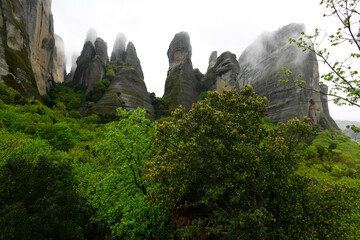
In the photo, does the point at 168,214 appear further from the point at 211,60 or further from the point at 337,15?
the point at 211,60

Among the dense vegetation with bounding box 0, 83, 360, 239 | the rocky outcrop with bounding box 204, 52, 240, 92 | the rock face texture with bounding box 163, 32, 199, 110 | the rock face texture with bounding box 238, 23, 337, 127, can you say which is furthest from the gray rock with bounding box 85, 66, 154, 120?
the rock face texture with bounding box 238, 23, 337, 127

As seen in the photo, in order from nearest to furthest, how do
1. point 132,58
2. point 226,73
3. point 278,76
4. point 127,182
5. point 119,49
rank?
point 127,182
point 278,76
point 226,73
point 132,58
point 119,49

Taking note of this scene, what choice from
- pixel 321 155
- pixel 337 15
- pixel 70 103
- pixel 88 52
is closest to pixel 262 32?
pixel 321 155

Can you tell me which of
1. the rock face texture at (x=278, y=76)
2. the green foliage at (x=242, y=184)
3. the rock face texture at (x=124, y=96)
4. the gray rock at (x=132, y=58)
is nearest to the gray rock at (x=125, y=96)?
the rock face texture at (x=124, y=96)

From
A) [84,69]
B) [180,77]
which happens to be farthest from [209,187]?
[84,69]

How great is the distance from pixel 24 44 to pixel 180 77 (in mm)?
48991

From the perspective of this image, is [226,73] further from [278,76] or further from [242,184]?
[242,184]

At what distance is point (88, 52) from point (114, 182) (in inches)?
3274

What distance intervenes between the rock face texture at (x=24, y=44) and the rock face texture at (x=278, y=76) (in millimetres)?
66807

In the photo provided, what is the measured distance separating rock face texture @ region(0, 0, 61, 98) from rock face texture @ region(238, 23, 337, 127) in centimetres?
6681

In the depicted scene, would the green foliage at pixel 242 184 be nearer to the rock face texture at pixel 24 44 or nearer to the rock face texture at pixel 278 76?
the rock face texture at pixel 24 44

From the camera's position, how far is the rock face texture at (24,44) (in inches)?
1452

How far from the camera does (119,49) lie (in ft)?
329

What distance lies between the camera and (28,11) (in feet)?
171
